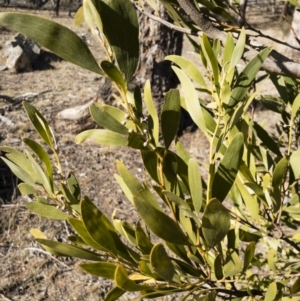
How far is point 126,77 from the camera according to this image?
13.2 inches

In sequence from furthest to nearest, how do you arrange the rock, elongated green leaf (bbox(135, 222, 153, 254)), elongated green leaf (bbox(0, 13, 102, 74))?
1. the rock
2. elongated green leaf (bbox(135, 222, 153, 254))
3. elongated green leaf (bbox(0, 13, 102, 74))

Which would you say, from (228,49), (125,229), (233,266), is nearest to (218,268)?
(233,266)

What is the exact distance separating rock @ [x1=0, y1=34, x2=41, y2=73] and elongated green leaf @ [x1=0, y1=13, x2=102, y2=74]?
4.35 m

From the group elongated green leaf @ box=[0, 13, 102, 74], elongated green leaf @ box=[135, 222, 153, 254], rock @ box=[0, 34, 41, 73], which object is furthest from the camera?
rock @ box=[0, 34, 41, 73]

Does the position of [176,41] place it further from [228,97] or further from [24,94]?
[228,97]

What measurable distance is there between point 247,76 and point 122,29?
0.49 feet

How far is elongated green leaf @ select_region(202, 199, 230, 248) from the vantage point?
321mm

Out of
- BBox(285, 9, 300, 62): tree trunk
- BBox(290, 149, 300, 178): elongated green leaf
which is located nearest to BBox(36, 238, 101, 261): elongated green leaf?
BBox(290, 149, 300, 178): elongated green leaf

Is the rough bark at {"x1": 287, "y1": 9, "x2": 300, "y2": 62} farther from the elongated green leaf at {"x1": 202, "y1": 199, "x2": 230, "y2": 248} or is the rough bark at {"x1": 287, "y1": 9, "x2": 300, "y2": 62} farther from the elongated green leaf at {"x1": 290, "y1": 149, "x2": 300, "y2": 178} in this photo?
the elongated green leaf at {"x1": 202, "y1": 199, "x2": 230, "y2": 248}

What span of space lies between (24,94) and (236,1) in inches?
119

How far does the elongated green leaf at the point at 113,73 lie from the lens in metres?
0.31

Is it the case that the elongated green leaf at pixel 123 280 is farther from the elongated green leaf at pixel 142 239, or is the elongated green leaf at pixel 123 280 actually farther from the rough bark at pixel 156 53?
the rough bark at pixel 156 53

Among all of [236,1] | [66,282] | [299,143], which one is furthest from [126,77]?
[66,282]

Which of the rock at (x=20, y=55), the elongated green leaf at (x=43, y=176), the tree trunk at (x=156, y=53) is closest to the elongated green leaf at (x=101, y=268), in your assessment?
the elongated green leaf at (x=43, y=176)
